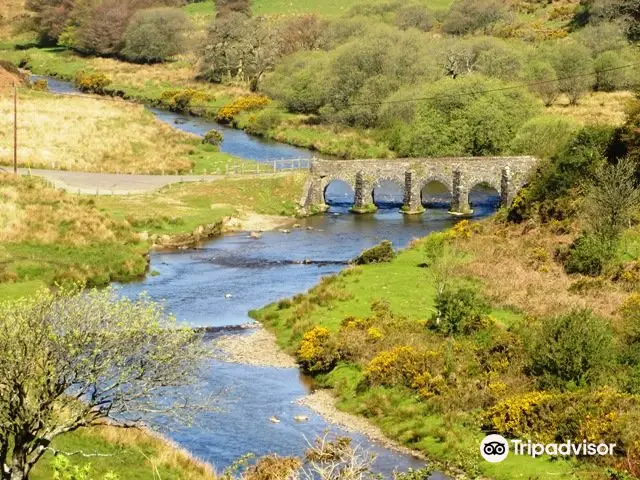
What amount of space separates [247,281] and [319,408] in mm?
22254

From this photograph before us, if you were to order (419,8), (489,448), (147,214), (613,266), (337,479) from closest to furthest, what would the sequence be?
(337,479) → (489,448) → (613,266) → (147,214) → (419,8)

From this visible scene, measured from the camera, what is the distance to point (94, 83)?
15288 centimetres

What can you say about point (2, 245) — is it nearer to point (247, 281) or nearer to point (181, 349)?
point (247, 281)

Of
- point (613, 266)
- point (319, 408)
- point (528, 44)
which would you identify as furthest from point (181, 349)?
point (528, 44)

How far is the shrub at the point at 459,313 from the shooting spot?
47812mm

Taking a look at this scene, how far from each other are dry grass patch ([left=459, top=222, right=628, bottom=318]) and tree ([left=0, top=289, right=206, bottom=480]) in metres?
24.3

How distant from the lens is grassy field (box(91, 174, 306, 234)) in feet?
251

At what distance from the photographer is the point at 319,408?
43188 millimetres

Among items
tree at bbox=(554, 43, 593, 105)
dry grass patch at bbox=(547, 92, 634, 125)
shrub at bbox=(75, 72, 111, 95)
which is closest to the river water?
dry grass patch at bbox=(547, 92, 634, 125)

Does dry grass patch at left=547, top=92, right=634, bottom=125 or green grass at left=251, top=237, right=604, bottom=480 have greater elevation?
dry grass patch at left=547, top=92, right=634, bottom=125

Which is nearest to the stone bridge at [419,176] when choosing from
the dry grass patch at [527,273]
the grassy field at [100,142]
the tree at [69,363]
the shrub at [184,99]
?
the grassy field at [100,142]

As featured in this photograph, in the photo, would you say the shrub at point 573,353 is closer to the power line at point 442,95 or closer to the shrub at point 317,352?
the shrub at point 317,352

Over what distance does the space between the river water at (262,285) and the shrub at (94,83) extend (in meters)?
44.7

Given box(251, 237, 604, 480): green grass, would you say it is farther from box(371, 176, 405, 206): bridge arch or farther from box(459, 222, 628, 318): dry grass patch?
box(371, 176, 405, 206): bridge arch
